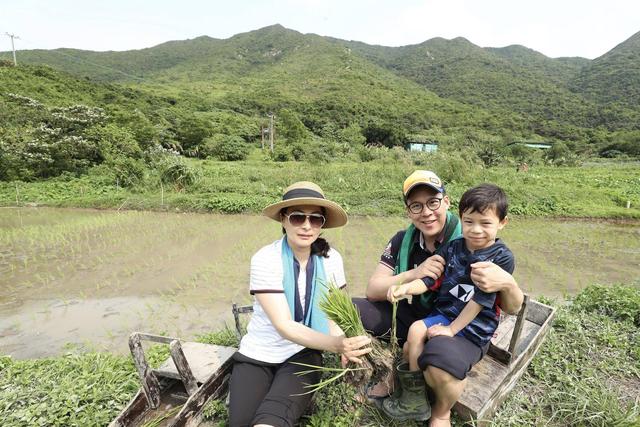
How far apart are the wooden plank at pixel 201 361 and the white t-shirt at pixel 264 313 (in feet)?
1.46

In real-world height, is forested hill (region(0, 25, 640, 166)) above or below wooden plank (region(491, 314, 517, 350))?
above

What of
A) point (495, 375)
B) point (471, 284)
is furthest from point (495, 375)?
point (471, 284)

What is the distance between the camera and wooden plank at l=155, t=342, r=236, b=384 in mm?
2322

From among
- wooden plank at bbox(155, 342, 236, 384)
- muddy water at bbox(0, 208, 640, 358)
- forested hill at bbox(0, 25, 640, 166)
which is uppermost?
forested hill at bbox(0, 25, 640, 166)

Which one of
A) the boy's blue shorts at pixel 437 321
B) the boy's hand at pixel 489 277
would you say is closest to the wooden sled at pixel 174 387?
the boy's blue shorts at pixel 437 321

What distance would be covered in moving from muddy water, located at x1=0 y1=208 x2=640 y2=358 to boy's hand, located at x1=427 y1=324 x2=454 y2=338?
3.08 metres

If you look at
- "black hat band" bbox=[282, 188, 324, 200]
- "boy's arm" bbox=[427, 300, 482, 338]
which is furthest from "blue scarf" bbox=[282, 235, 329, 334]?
"boy's arm" bbox=[427, 300, 482, 338]

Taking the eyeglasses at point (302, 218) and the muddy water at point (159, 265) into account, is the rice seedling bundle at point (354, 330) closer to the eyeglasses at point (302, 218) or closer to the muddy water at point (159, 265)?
the eyeglasses at point (302, 218)

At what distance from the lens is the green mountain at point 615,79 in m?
56.5

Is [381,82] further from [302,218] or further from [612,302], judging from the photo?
[302,218]

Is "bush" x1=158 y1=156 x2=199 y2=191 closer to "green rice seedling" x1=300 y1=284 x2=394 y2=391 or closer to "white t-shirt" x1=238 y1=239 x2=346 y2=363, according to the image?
"white t-shirt" x1=238 y1=239 x2=346 y2=363

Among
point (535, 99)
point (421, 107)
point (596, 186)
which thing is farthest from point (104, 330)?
point (535, 99)

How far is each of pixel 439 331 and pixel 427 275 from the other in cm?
32

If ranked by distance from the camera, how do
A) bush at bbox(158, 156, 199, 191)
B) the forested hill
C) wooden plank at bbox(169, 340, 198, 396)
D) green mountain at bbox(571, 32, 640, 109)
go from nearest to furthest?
wooden plank at bbox(169, 340, 198, 396) → bush at bbox(158, 156, 199, 191) → the forested hill → green mountain at bbox(571, 32, 640, 109)
